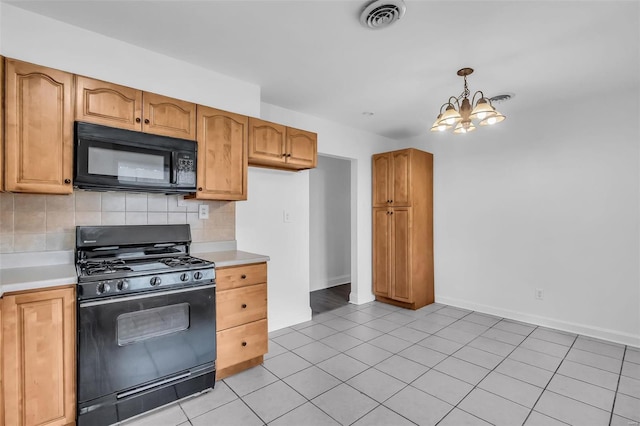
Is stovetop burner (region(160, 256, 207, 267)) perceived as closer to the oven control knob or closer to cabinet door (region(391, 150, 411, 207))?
the oven control knob

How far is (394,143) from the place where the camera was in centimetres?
510

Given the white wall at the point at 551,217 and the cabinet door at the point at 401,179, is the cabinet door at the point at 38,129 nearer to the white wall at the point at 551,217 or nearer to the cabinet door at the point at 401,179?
the cabinet door at the point at 401,179

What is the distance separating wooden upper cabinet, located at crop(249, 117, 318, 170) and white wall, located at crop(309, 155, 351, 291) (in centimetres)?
209

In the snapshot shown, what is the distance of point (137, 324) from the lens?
1.97 metres

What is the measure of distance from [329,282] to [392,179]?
2.24 m

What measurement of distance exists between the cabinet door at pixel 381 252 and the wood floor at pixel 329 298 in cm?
55

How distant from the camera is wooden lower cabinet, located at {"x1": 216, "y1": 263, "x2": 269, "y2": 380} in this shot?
2.38 metres

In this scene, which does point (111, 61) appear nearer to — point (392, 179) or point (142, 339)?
point (142, 339)

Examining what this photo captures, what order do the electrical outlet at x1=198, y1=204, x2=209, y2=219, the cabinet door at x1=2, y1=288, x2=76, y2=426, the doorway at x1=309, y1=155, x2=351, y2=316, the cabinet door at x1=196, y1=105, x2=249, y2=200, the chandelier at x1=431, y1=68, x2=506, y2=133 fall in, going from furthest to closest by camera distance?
the doorway at x1=309, y1=155, x2=351, y2=316 → the electrical outlet at x1=198, y1=204, x2=209, y2=219 → the cabinet door at x1=196, y1=105, x2=249, y2=200 → the chandelier at x1=431, y1=68, x2=506, y2=133 → the cabinet door at x1=2, y1=288, x2=76, y2=426

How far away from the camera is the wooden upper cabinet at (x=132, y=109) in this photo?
203 cm

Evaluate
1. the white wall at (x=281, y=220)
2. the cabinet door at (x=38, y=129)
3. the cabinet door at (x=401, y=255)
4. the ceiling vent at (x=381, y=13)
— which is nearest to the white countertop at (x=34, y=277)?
the cabinet door at (x=38, y=129)

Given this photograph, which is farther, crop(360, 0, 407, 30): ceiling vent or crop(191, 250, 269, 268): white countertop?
crop(191, 250, 269, 268): white countertop

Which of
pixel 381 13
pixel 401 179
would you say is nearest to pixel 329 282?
pixel 401 179

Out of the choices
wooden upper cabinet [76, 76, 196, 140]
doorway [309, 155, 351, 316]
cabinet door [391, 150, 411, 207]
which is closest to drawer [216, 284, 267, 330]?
wooden upper cabinet [76, 76, 196, 140]
